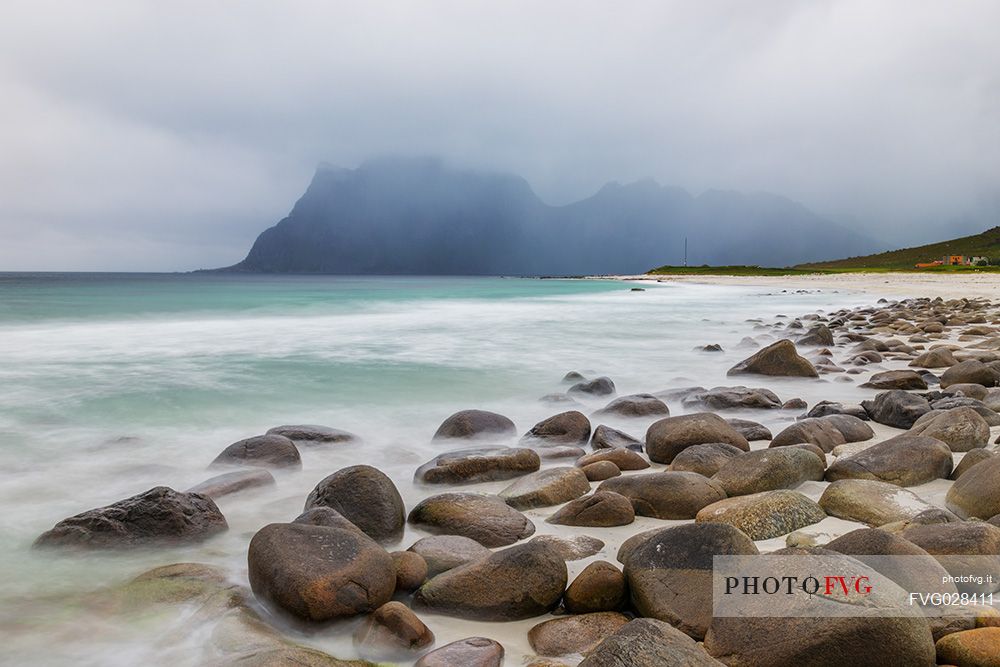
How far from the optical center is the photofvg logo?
189 cm

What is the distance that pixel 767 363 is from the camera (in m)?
7.76

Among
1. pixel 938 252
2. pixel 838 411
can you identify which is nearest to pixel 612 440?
pixel 838 411

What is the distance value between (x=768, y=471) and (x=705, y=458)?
1.69 ft

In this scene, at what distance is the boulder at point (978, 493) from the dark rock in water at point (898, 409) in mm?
2050

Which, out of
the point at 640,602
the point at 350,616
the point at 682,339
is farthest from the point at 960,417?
the point at 682,339

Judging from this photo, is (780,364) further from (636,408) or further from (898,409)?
(636,408)

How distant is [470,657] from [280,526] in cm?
104

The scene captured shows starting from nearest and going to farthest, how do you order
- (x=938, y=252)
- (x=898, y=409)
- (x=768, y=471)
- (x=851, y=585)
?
(x=851, y=585) → (x=768, y=471) → (x=898, y=409) → (x=938, y=252)

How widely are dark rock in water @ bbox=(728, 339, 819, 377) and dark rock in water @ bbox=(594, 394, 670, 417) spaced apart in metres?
2.47

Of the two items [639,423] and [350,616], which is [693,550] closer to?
[350,616]

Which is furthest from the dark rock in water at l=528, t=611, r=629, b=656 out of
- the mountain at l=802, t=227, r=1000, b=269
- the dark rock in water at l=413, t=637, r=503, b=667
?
the mountain at l=802, t=227, r=1000, b=269

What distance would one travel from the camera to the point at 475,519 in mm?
3127

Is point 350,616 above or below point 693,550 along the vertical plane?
below

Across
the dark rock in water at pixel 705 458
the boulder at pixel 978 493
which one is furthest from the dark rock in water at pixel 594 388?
the boulder at pixel 978 493
